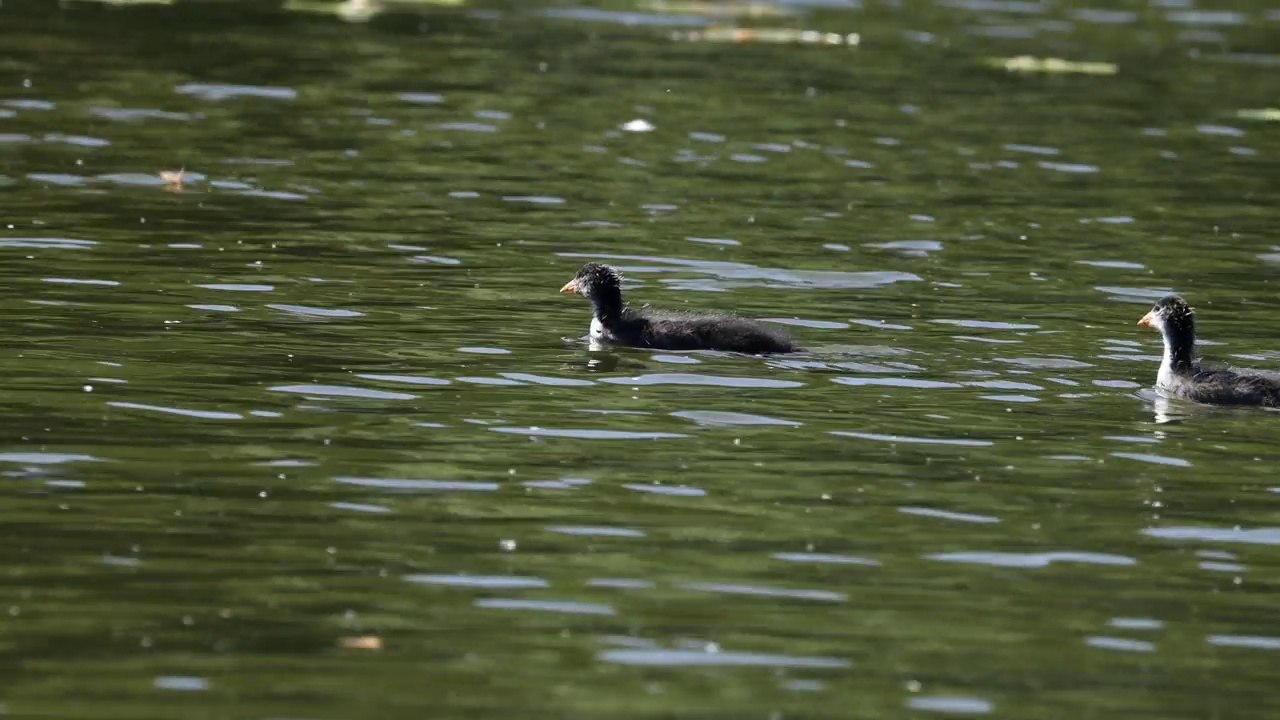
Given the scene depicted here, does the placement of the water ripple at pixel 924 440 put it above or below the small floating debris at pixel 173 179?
below

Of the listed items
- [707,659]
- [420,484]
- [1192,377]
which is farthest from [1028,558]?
[1192,377]

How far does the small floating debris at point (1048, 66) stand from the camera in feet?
124

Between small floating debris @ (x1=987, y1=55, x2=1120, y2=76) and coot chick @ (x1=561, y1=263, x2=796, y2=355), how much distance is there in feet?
65.6

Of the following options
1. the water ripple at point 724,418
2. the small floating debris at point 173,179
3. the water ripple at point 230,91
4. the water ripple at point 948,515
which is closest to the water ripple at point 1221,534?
the water ripple at point 948,515

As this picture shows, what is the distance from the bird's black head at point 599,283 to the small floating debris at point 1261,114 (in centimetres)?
1794

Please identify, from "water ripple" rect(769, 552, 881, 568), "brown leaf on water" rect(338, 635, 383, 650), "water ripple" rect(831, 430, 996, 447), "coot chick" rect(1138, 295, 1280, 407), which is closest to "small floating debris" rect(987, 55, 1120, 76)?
"coot chick" rect(1138, 295, 1280, 407)

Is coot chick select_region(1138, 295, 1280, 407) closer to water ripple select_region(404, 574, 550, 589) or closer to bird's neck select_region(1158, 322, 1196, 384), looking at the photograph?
bird's neck select_region(1158, 322, 1196, 384)

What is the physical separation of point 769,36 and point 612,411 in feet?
83.1

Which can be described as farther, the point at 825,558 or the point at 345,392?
the point at 345,392

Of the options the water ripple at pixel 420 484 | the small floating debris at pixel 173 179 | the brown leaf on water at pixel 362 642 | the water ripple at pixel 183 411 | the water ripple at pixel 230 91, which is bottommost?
the water ripple at pixel 420 484

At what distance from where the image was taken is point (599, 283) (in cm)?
1870

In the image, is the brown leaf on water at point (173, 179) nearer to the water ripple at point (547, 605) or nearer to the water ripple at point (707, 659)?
the water ripple at point (547, 605)

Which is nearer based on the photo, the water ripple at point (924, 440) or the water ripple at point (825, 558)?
the water ripple at point (825, 558)

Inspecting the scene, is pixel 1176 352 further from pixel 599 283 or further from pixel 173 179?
pixel 173 179
